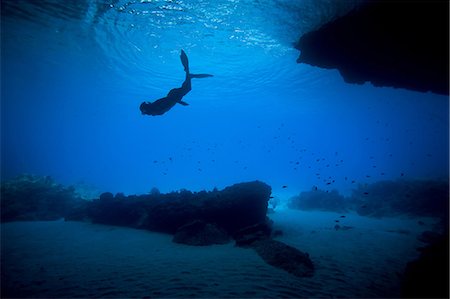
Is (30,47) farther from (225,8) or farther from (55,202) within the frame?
(225,8)

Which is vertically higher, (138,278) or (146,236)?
(146,236)

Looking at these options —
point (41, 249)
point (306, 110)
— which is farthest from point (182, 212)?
point (306, 110)

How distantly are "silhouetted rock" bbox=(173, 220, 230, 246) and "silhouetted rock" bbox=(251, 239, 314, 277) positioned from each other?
2143mm

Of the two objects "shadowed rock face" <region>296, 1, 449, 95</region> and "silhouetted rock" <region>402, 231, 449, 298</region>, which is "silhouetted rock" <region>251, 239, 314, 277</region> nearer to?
"silhouetted rock" <region>402, 231, 449, 298</region>

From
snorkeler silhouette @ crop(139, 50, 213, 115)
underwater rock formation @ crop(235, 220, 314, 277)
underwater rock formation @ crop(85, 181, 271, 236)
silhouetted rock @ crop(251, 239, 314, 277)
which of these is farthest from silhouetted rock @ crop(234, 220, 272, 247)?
snorkeler silhouette @ crop(139, 50, 213, 115)

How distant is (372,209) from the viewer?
20016 millimetres

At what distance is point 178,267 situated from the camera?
7.12 meters

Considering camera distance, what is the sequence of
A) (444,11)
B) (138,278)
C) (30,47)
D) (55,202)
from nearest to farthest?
(138,278), (444,11), (55,202), (30,47)

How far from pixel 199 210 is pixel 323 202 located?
1668 cm

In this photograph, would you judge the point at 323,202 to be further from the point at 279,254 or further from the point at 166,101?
the point at 166,101

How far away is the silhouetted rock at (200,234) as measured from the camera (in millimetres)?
9547

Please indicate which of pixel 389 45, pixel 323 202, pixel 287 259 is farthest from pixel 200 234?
pixel 323 202

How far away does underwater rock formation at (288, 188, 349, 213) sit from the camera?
22556 millimetres

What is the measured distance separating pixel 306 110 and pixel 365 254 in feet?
149
